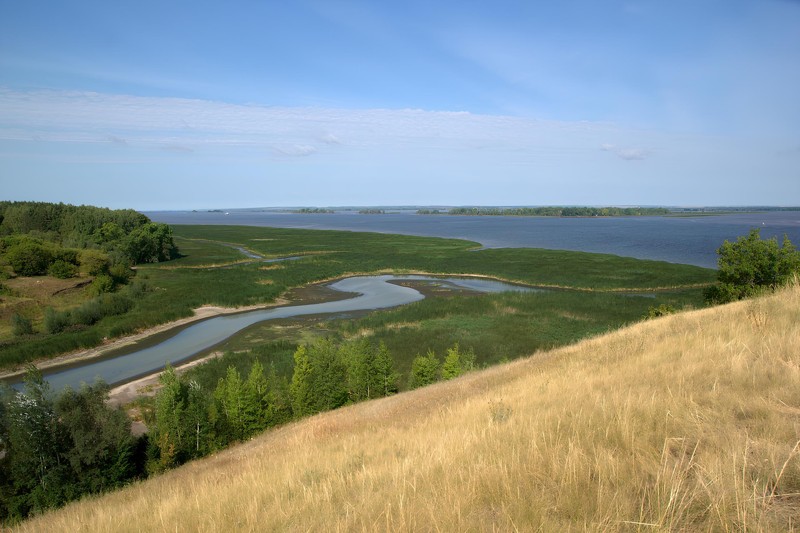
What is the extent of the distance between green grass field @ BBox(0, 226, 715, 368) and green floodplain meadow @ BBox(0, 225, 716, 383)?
12 cm

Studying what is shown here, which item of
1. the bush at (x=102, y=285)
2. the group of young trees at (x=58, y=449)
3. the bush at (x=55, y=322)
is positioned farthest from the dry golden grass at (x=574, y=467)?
the bush at (x=102, y=285)

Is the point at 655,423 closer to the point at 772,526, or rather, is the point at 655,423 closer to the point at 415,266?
the point at 772,526

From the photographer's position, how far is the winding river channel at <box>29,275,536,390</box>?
92.2 feet

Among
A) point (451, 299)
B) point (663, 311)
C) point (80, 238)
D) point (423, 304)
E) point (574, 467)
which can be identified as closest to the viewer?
point (574, 467)

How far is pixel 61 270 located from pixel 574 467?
→ 61589 mm

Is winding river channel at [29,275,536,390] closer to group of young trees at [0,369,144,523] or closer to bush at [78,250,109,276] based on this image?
group of young trees at [0,369,144,523]

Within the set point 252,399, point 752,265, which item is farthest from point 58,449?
point 752,265

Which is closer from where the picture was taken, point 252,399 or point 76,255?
point 252,399

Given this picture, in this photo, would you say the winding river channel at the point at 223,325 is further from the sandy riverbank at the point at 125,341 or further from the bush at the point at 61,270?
the bush at the point at 61,270

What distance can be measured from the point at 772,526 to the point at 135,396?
2767 cm

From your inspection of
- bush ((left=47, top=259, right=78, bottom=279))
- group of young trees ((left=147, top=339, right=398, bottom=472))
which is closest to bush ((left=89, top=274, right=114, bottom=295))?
bush ((left=47, top=259, right=78, bottom=279))

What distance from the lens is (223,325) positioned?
129ft

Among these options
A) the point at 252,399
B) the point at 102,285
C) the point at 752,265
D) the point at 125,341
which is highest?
the point at 752,265

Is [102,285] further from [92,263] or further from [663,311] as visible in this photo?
[663,311]
